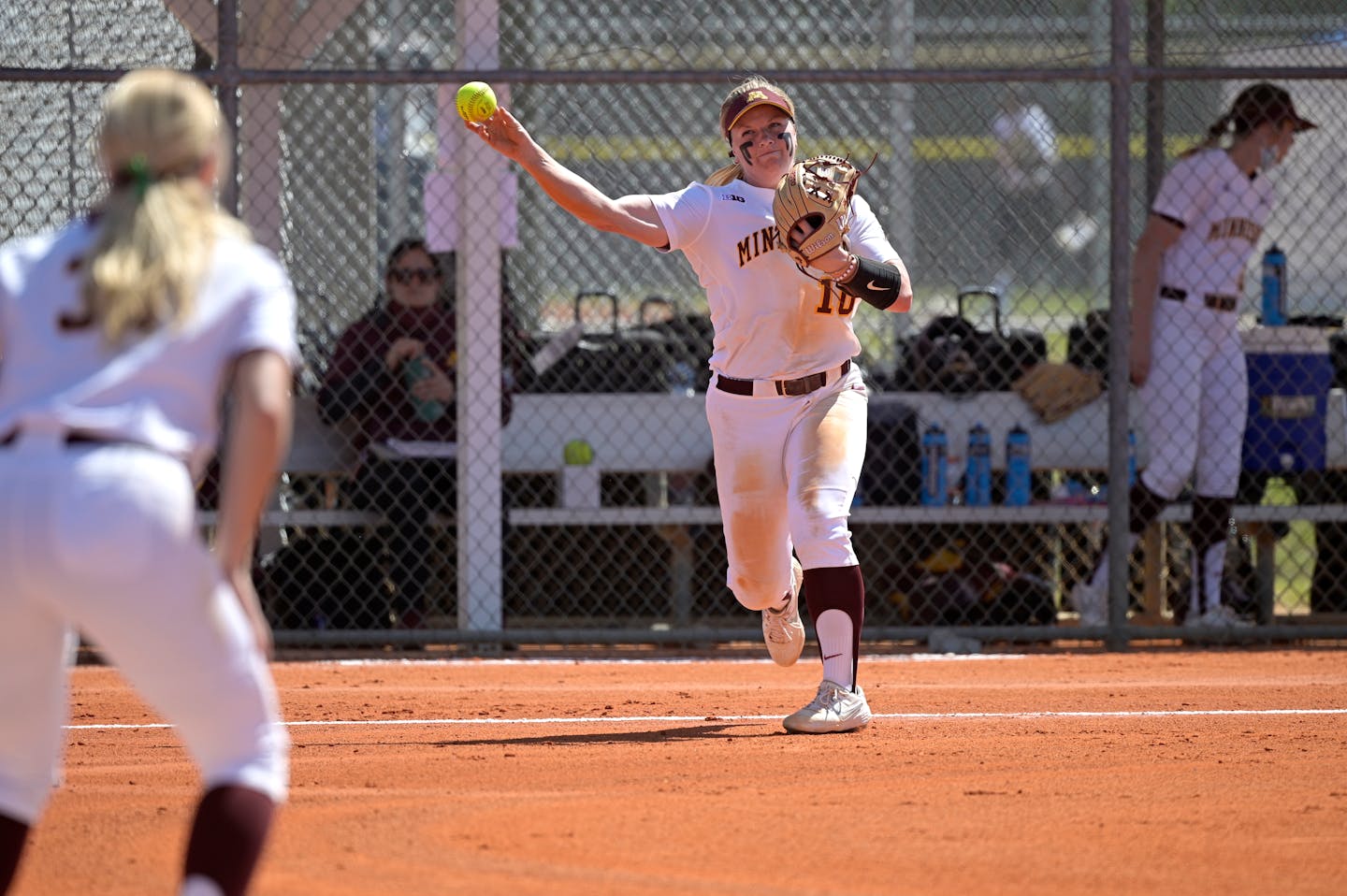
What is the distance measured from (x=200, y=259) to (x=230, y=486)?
33 centimetres

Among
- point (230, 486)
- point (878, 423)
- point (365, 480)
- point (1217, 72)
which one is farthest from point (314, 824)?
point (1217, 72)

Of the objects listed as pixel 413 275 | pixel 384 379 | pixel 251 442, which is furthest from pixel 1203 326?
pixel 251 442

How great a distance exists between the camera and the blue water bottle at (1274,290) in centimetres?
892

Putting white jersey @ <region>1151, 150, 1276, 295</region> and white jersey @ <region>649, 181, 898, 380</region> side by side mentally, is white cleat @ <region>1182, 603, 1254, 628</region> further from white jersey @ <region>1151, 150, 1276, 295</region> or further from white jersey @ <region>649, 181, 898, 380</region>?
white jersey @ <region>649, 181, 898, 380</region>

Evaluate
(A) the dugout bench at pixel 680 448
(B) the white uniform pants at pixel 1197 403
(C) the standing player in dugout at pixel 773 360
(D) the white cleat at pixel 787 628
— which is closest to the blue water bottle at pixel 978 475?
(A) the dugout bench at pixel 680 448

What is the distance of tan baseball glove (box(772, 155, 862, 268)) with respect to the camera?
4941 mm

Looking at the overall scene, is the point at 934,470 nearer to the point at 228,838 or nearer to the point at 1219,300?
the point at 1219,300

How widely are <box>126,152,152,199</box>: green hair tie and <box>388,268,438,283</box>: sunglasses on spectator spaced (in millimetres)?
5763

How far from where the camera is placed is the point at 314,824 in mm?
3938

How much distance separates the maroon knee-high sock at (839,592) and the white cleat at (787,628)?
0.42 meters

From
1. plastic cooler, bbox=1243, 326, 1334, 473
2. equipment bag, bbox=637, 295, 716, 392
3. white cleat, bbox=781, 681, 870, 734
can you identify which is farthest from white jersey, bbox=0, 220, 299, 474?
plastic cooler, bbox=1243, 326, 1334, 473

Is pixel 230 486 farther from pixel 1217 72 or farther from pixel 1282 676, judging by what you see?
pixel 1217 72

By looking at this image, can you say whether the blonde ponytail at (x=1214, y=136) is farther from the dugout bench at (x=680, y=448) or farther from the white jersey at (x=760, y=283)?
the white jersey at (x=760, y=283)

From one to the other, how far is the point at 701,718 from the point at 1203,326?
3757 millimetres
